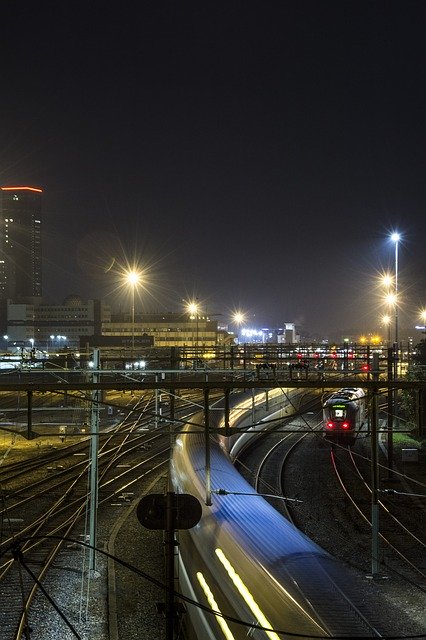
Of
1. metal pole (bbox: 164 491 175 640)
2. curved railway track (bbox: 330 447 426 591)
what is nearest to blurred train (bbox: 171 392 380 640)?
metal pole (bbox: 164 491 175 640)

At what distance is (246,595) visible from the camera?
250 inches

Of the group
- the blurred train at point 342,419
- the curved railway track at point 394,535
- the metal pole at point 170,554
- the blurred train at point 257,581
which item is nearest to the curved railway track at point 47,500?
the metal pole at point 170,554

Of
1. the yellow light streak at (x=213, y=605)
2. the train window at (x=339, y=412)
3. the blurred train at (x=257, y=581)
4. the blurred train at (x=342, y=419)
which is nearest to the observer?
the blurred train at (x=257, y=581)

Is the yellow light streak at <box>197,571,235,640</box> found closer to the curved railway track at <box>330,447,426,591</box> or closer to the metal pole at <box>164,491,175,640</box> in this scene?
the metal pole at <box>164,491,175,640</box>

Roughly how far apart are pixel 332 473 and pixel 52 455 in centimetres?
1089

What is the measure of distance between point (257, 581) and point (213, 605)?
585 mm

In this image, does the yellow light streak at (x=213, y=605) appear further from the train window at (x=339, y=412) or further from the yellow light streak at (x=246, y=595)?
the train window at (x=339, y=412)

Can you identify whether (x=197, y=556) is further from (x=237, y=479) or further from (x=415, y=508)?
(x=415, y=508)

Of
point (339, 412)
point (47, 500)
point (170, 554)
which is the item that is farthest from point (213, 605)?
point (339, 412)

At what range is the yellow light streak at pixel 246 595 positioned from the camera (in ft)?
18.5

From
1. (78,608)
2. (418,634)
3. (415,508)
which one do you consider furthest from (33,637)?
(415,508)

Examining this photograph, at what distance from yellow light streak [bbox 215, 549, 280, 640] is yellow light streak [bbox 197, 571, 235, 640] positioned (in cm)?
30

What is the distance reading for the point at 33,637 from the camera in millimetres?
9141

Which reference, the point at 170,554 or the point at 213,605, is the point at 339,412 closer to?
the point at 213,605
